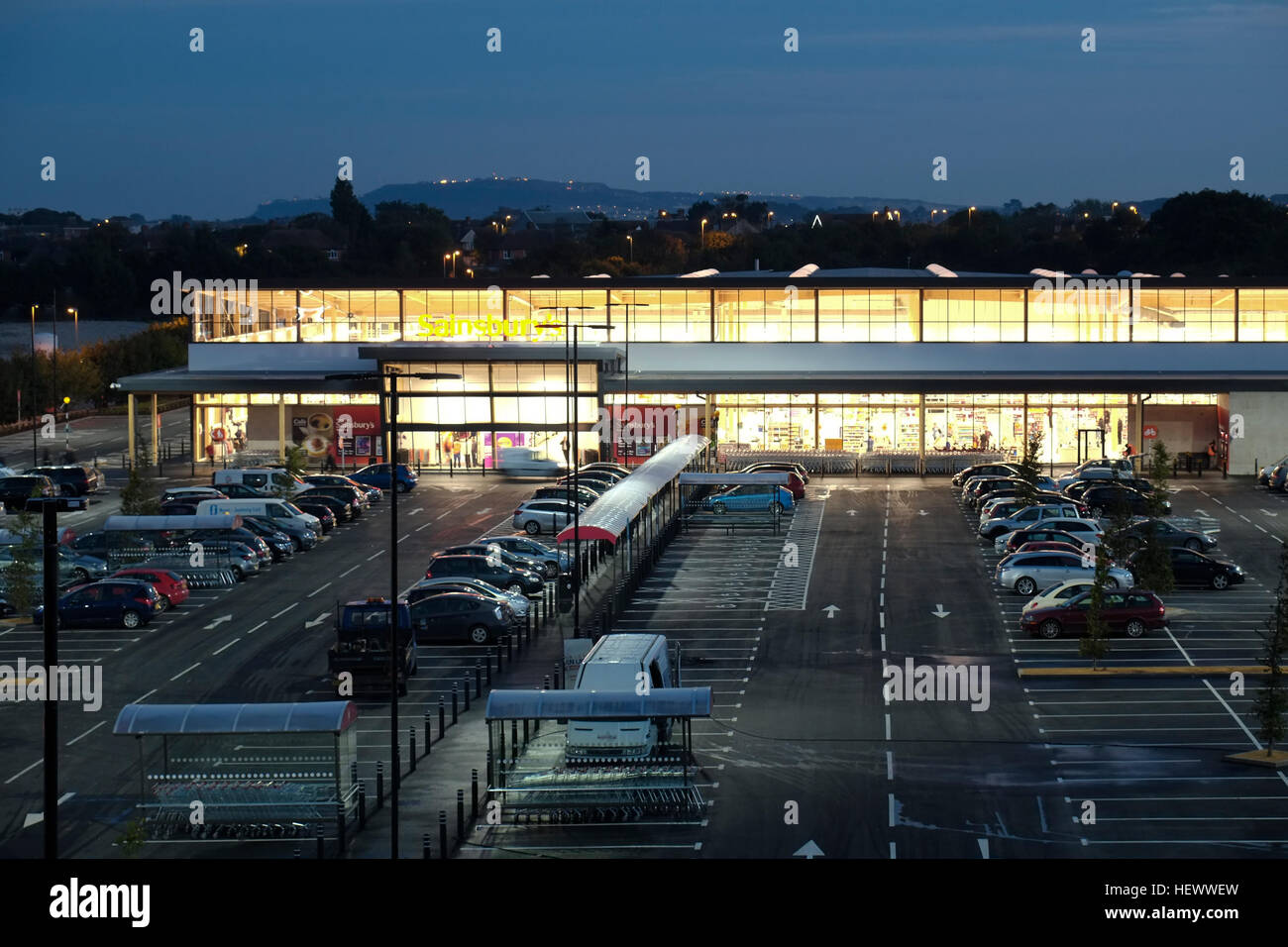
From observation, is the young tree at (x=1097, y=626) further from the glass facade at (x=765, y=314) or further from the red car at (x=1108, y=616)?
the glass facade at (x=765, y=314)

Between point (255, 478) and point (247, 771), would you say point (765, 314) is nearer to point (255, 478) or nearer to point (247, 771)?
point (255, 478)

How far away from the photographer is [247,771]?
25.1 m

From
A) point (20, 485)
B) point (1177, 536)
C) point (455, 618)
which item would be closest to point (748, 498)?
point (1177, 536)

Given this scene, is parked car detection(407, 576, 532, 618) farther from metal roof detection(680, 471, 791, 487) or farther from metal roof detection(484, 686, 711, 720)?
metal roof detection(680, 471, 791, 487)

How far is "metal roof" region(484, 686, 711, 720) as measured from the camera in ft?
83.0

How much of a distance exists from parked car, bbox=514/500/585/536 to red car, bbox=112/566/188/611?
13972 mm

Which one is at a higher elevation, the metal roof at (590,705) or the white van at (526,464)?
the white van at (526,464)

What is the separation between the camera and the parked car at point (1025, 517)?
50.4 meters

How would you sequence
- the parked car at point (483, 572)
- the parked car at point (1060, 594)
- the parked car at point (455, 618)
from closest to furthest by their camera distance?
the parked car at point (455, 618)
the parked car at point (1060, 594)
the parked car at point (483, 572)

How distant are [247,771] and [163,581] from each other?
1783cm

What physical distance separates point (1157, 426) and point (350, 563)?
3694 cm

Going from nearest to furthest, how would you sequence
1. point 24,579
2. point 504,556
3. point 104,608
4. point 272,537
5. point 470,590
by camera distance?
point 470,590, point 104,608, point 24,579, point 504,556, point 272,537

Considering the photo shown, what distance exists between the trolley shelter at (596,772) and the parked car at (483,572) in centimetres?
1651

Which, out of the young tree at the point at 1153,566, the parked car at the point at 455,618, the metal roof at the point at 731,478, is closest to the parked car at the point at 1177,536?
the young tree at the point at 1153,566
